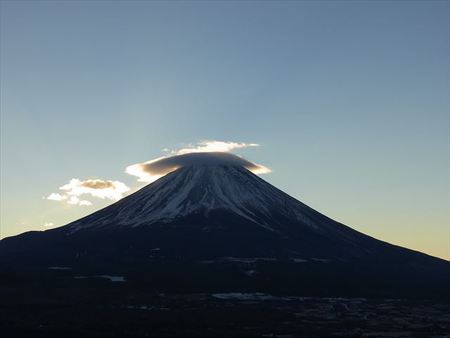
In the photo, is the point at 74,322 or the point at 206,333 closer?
the point at 206,333

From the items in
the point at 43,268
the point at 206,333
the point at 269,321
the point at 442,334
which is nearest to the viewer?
the point at 206,333

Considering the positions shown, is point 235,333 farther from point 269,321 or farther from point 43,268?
point 43,268

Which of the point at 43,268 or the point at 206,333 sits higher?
the point at 43,268

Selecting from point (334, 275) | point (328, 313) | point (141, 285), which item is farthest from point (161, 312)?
point (334, 275)

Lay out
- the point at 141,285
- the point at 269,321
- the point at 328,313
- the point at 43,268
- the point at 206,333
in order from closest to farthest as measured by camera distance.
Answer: the point at 206,333
the point at 269,321
the point at 328,313
the point at 141,285
the point at 43,268

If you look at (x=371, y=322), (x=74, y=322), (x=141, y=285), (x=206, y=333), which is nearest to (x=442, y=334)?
(x=371, y=322)

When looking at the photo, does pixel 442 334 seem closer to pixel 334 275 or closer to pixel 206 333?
pixel 206 333
